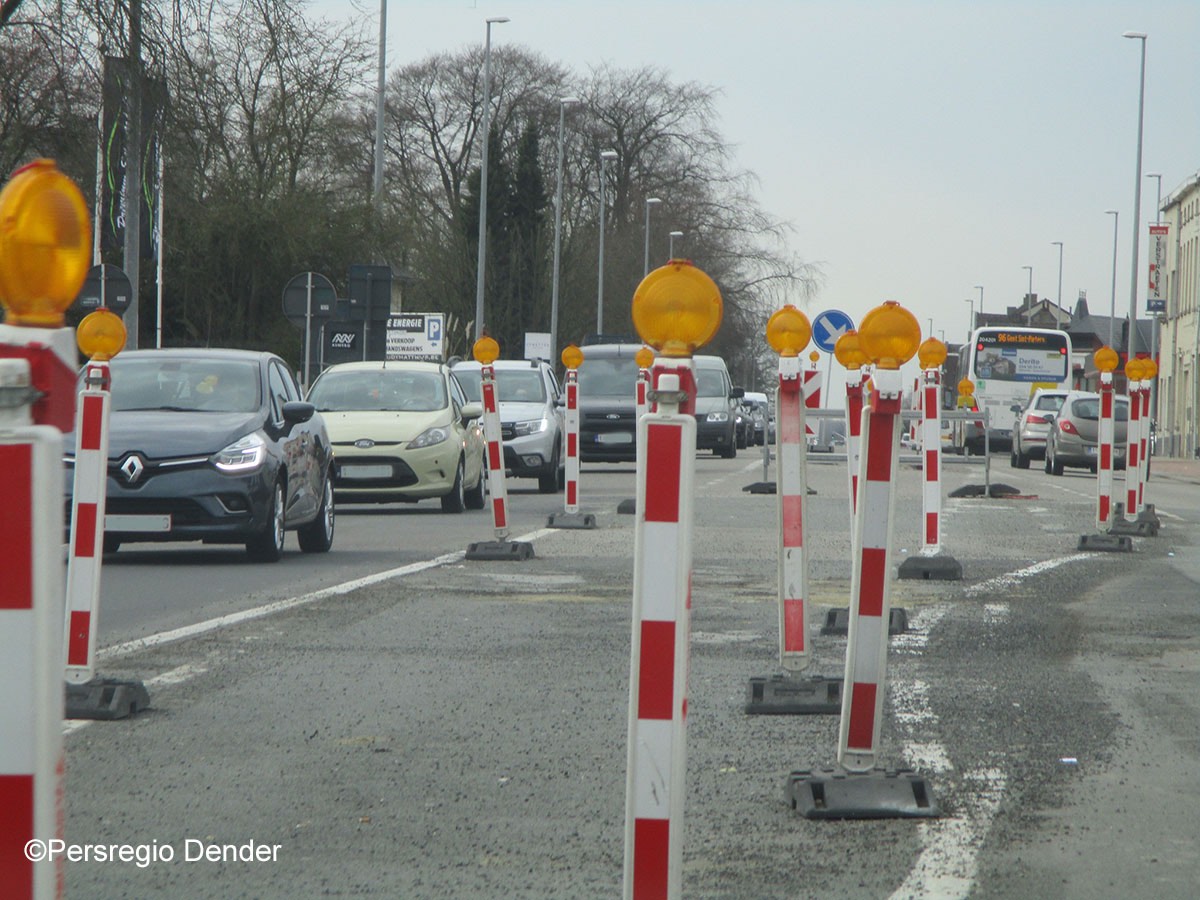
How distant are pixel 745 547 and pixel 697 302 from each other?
1228 cm

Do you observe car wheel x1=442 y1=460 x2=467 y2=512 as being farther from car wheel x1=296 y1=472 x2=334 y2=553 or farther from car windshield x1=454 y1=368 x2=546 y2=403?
car windshield x1=454 y1=368 x2=546 y2=403

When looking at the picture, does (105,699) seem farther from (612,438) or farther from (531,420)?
(612,438)

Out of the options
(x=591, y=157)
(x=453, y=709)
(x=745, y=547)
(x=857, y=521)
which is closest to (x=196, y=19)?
(x=745, y=547)

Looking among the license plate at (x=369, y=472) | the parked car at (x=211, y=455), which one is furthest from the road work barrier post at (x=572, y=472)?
the parked car at (x=211, y=455)

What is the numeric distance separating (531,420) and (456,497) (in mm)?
5623

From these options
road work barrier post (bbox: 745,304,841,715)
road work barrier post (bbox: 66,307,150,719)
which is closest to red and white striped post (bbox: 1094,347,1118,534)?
road work barrier post (bbox: 745,304,841,715)

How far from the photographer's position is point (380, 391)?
68.3ft

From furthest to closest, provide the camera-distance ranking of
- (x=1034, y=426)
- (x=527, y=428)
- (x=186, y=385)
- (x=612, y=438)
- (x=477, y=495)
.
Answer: (x=1034, y=426)
(x=612, y=438)
(x=527, y=428)
(x=477, y=495)
(x=186, y=385)

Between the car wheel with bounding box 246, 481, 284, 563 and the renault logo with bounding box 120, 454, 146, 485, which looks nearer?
the renault logo with bounding box 120, 454, 146, 485

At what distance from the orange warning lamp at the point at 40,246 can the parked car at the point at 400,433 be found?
16.7m

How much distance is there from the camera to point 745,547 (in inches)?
635

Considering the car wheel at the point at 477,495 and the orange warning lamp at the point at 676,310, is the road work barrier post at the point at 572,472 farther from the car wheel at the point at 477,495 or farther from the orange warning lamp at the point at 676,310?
the orange warning lamp at the point at 676,310

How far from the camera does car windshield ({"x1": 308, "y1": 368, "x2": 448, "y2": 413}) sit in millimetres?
20594

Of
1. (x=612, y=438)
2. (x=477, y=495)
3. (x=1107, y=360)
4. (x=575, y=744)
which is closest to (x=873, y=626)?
(x=575, y=744)
